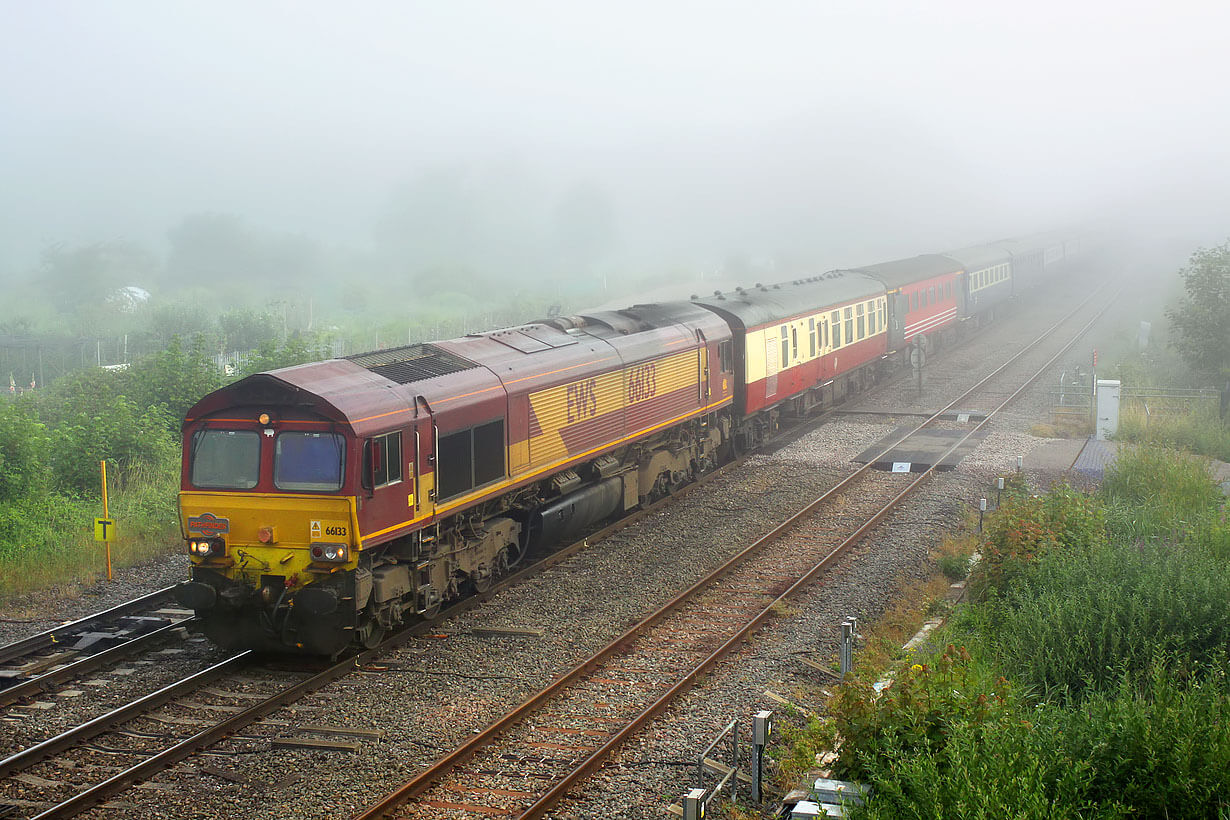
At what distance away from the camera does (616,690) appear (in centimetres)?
1162

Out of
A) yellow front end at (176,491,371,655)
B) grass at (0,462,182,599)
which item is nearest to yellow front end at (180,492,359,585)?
yellow front end at (176,491,371,655)

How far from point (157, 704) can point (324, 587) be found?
196 cm

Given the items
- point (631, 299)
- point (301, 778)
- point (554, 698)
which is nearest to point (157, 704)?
point (301, 778)

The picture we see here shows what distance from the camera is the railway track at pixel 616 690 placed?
918 cm

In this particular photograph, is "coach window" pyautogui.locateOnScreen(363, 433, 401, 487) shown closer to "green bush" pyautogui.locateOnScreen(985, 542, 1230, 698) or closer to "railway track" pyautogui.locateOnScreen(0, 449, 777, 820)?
"railway track" pyautogui.locateOnScreen(0, 449, 777, 820)

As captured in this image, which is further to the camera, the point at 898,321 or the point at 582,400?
the point at 898,321

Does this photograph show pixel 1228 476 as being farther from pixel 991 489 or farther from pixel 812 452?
pixel 812 452

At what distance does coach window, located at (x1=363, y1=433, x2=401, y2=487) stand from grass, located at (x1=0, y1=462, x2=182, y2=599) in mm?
6265

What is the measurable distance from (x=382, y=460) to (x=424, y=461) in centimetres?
81

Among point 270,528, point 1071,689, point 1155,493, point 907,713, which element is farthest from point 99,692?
point 1155,493

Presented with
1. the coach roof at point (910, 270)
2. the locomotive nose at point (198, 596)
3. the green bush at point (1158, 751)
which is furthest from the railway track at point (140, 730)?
the coach roof at point (910, 270)

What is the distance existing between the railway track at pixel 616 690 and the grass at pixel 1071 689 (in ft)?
8.35

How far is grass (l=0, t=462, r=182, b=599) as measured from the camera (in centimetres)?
1546

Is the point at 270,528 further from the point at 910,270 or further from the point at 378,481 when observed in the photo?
the point at 910,270
